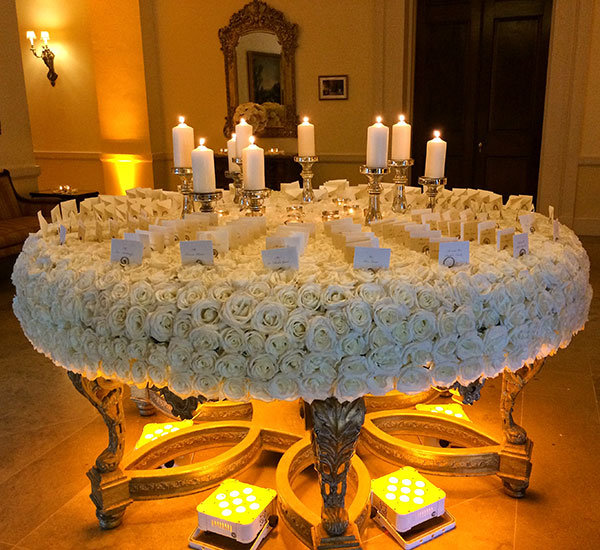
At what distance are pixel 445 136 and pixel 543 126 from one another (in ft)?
3.73

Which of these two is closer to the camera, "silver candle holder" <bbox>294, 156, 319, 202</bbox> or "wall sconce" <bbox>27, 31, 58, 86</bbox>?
"silver candle holder" <bbox>294, 156, 319, 202</bbox>

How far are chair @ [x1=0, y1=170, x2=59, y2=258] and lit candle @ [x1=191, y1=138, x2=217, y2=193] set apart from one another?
3.37 meters

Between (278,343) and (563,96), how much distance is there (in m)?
5.69

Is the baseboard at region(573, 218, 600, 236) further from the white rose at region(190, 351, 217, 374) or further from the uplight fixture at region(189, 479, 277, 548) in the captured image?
the white rose at region(190, 351, 217, 374)

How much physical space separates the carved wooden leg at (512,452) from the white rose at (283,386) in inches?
38.8

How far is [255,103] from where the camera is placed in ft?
22.0

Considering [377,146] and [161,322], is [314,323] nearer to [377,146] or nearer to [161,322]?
[161,322]

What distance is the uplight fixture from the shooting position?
5.75 ft

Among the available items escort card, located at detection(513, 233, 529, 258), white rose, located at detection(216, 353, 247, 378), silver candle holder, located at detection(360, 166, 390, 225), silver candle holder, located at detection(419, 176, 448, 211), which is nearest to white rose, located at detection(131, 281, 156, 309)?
white rose, located at detection(216, 353, 247, 378)

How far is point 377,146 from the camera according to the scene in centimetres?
190

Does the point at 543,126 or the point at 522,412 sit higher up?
the point at 543,126

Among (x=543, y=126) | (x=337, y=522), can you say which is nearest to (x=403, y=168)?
(x=337, y=522)

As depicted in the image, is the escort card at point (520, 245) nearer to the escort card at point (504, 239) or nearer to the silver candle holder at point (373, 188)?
the escort card at point (504, 239)

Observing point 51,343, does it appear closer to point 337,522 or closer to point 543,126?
point 337,522
